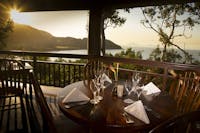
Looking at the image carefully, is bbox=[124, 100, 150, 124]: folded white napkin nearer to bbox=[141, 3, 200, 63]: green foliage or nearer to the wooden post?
the wooden post

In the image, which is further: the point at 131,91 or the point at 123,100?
the point at 131,91

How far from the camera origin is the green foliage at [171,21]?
515 cm

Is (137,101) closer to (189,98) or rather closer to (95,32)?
(189,98)

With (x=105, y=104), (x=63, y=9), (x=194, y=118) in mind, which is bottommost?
(x=105, y=104)

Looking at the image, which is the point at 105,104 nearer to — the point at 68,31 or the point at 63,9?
the point at 63,9

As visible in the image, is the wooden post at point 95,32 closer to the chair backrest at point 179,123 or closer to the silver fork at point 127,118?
the silver fork at point 127,118

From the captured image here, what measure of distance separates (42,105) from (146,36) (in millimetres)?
5011

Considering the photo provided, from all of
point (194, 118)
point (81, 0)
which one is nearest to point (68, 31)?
point (81, 0)

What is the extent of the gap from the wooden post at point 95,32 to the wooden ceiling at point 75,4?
15 cm

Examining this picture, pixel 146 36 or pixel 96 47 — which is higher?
pixel 146 36

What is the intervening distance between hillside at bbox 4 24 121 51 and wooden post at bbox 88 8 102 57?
253 cm

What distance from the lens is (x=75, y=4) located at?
4320mm

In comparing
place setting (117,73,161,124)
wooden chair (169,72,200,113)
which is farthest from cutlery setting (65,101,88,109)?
wooden chair (169,72,200,113)

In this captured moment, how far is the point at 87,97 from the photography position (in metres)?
1.71
